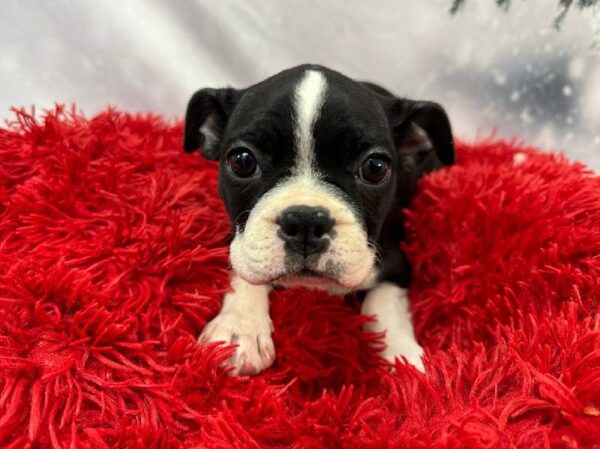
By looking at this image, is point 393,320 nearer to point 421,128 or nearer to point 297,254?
point 297,254

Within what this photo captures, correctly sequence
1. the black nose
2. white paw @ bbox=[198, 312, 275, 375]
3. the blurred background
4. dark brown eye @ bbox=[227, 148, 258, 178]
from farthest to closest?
the blurred background < dark brown eye @ bbox=[227, 148, 258, 178] < white paw @ bbox=[198, 312, 275, 375] < the black nose

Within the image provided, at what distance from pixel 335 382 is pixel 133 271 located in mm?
744

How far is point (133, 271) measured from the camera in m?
1.96

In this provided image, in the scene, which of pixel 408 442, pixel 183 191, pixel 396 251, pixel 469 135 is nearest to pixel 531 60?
pixel 469 135

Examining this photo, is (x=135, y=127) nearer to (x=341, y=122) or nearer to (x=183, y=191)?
(x=183, y=191)

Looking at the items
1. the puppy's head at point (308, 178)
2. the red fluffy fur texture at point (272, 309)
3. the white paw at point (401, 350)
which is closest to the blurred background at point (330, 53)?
the red fluffy fur texture at point (272, 309)

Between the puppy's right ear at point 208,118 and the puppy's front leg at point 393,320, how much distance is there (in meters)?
0.86

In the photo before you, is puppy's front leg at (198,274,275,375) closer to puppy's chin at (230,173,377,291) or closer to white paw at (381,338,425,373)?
puppy's chin at (230,173,377,291)

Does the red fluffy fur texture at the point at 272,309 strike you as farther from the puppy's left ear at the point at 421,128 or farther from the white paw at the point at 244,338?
the puppy's left ear at the point at 421,128

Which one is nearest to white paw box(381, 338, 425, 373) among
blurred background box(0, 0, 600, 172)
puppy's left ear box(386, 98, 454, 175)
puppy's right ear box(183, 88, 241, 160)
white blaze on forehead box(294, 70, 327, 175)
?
white blaze on forehead box(294, 70, 327, 175)

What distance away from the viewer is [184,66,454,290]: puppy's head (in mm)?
1756

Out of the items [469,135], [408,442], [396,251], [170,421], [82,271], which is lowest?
[170,421]

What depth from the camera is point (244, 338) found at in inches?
74.4

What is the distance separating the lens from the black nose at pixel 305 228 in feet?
5.64
